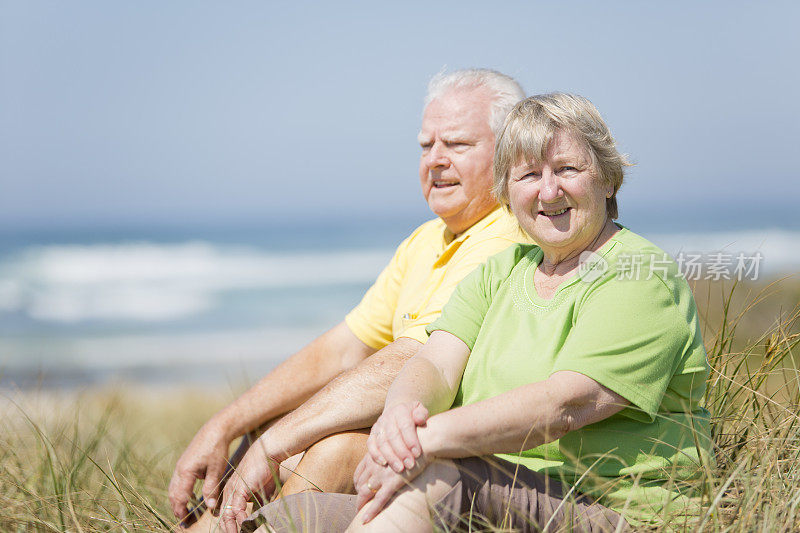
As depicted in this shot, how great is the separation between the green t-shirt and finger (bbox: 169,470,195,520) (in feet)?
4.05

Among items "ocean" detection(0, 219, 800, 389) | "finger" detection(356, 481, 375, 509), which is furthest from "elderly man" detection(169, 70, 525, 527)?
"ocean" detection(0, 219, 800, 389)

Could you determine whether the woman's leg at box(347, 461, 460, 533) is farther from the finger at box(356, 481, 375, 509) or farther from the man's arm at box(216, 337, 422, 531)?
the man's arm at box(216, 337, 422, 531)

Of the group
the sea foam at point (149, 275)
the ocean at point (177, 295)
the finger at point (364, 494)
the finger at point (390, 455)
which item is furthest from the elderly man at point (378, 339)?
the sea foam at point (149, 275)

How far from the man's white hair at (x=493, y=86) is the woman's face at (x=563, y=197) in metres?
0.94

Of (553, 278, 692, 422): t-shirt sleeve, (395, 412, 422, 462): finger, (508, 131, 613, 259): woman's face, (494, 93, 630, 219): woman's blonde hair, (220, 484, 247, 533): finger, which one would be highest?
(494, 93, 630, 219): woman's blonde hair

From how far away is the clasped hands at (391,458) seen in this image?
2010mm

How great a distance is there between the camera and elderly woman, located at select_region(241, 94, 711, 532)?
2.02 metres

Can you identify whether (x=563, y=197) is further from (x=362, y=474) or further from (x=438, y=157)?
(x=438, y=157)

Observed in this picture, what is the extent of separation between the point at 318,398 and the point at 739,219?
104 feet

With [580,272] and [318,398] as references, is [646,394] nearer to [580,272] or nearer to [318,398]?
[580,272]

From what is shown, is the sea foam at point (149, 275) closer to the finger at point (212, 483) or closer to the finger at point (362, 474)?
the finger at point (212, 483)

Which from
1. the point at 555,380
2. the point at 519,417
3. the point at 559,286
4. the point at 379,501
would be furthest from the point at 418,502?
the point at 559,286

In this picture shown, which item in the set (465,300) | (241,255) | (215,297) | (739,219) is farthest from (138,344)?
(739,219)

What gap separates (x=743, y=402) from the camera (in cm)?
279
